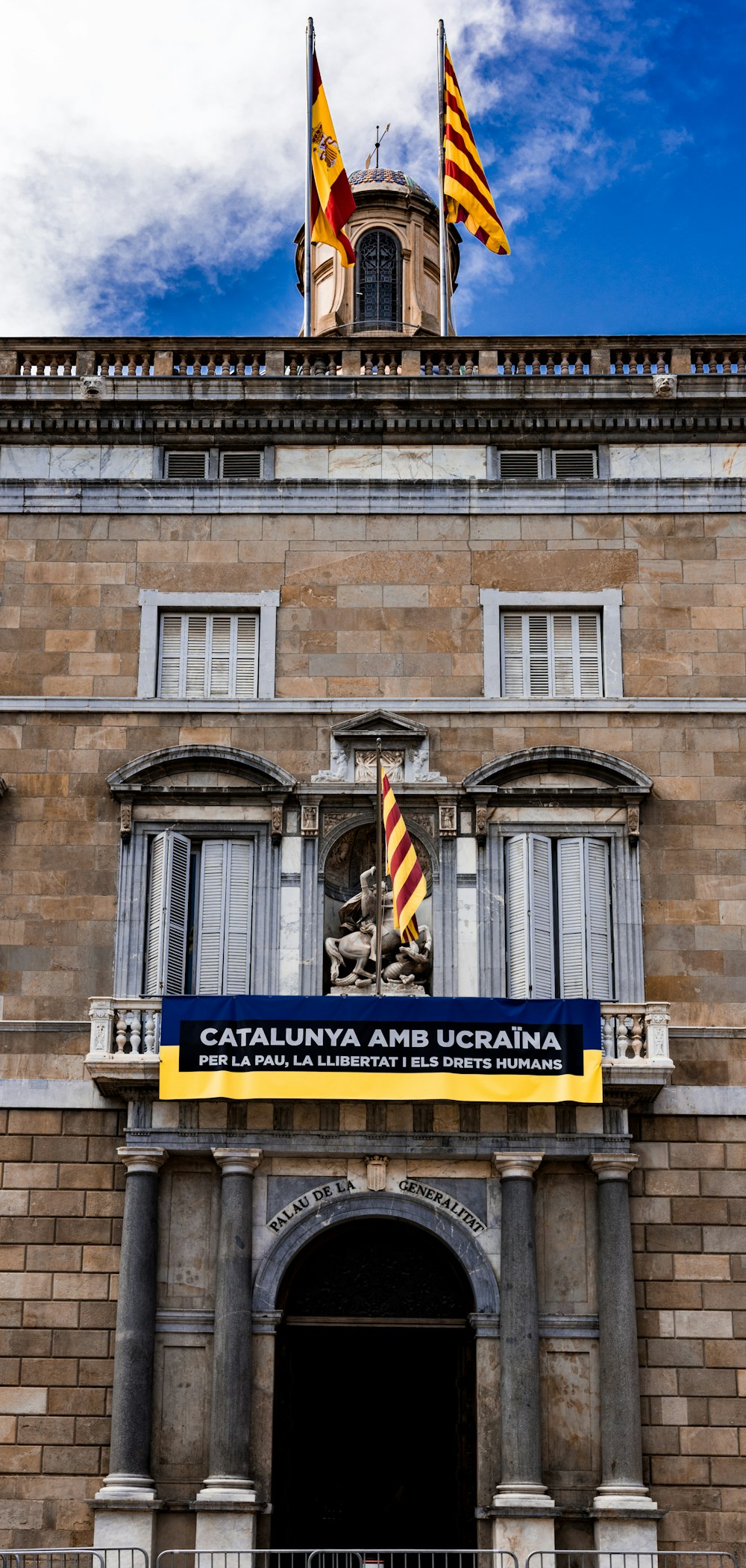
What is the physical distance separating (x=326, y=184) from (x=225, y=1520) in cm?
1966

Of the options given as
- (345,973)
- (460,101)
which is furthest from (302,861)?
(460,101)

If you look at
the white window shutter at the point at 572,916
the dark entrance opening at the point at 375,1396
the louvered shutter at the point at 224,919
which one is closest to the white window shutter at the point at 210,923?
the louvered shutter at the point at 224,919

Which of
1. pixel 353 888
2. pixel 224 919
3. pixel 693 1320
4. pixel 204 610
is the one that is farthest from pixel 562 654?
pixel 693 1320

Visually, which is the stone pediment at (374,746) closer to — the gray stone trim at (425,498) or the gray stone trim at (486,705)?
the gray stone trim at (486,705)

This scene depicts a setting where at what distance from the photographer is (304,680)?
2775cm

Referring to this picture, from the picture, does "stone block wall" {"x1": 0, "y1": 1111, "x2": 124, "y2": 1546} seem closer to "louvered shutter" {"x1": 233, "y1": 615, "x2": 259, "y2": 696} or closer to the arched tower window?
"louvered shutter" {"x1": 233, "y1": 615, "x2": 259, "y2": 696}

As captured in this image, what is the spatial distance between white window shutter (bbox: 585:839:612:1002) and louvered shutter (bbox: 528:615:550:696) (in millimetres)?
2357

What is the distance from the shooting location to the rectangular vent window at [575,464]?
2886 cm

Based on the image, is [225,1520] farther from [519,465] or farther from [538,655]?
[519,465]

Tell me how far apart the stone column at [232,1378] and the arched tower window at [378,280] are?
852 inches

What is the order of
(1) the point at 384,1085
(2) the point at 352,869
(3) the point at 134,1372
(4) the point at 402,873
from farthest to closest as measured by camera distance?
(2) the point at 352,869
(4) the point at 402,873
(1) the point at 384,1085
(3) the point at 134,1372

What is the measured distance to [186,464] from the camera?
29.0 metres

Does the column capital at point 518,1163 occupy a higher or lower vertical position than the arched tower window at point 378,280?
lower

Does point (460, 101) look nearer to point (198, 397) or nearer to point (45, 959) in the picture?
point (198, 397)
